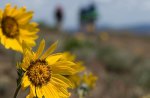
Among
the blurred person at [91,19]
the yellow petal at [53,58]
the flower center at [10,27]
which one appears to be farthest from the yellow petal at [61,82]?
the blurred person at [91,19]

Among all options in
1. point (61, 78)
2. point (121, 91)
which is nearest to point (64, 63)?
point (61, 78)

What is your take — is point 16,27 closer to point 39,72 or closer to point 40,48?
point 39,72

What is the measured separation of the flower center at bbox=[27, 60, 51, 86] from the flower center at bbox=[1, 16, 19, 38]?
1.77m

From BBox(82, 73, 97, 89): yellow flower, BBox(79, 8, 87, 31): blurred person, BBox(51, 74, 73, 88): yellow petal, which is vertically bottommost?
BBox(79, 8, 87, 31): blurred person

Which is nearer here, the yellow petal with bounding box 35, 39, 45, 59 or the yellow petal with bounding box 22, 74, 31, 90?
the yellow petal with bounding box 22, 74, 31, 90

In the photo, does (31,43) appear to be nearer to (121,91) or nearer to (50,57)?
(50,57)

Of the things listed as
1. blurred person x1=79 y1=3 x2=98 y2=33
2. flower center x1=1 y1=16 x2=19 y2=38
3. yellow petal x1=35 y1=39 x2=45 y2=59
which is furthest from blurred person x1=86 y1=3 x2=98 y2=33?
yellow petal x1=35 y1=39 x2=45 y2=59

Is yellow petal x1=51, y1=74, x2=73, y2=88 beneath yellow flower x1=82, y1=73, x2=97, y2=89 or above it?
above

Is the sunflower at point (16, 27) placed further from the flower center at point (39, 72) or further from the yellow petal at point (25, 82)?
the yellow petal at point (25, 82)

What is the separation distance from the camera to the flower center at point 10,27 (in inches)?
247

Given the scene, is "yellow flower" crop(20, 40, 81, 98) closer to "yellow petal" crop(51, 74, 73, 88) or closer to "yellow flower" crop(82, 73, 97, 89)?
"yellow petal" crop(51, 74, 73, 88)

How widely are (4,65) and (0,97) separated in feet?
8.24

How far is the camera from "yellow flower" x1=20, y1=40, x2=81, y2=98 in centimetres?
436

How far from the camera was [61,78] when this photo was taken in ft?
14.9
